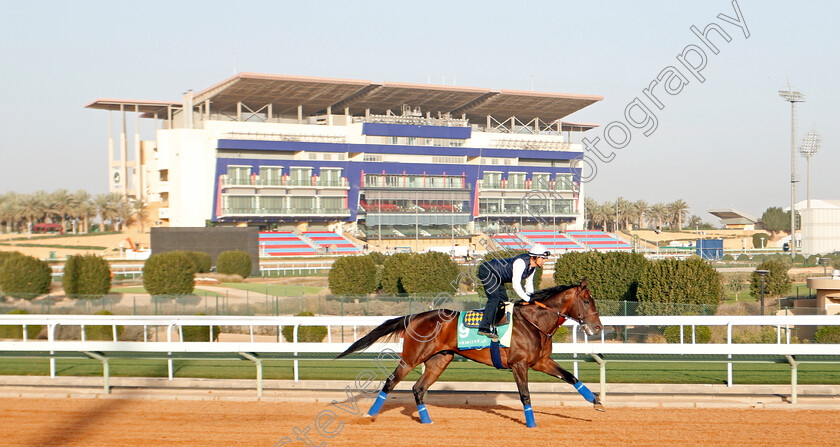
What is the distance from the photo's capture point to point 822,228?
45750mm

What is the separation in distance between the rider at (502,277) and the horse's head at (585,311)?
1.62 feet

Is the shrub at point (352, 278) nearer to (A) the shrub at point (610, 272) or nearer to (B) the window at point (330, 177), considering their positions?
(A) the shrub at point (610, 272)

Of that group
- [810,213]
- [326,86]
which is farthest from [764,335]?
[326,86]

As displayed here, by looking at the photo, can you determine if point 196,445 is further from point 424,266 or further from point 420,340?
Result: point 424,266

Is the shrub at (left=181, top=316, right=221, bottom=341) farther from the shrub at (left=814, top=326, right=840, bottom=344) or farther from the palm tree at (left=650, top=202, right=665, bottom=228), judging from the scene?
the palm tree at (left=650, top=202, right=665, bottom=228)

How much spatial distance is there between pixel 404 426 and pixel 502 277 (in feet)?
6.40

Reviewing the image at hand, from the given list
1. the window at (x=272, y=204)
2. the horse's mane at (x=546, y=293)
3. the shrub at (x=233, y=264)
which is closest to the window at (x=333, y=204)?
the window at (x=272, y=204)

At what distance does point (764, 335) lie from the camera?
17.0m

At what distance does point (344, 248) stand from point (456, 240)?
17.1 m

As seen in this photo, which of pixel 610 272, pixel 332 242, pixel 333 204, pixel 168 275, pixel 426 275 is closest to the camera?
pixel 610 272

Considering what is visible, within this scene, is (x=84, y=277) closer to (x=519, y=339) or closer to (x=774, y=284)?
(x=519, y=339)

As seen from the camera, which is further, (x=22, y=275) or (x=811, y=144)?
(x=811, y=144)

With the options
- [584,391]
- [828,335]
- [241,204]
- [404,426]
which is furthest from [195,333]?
[241,204]

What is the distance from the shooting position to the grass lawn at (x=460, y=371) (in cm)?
1089
